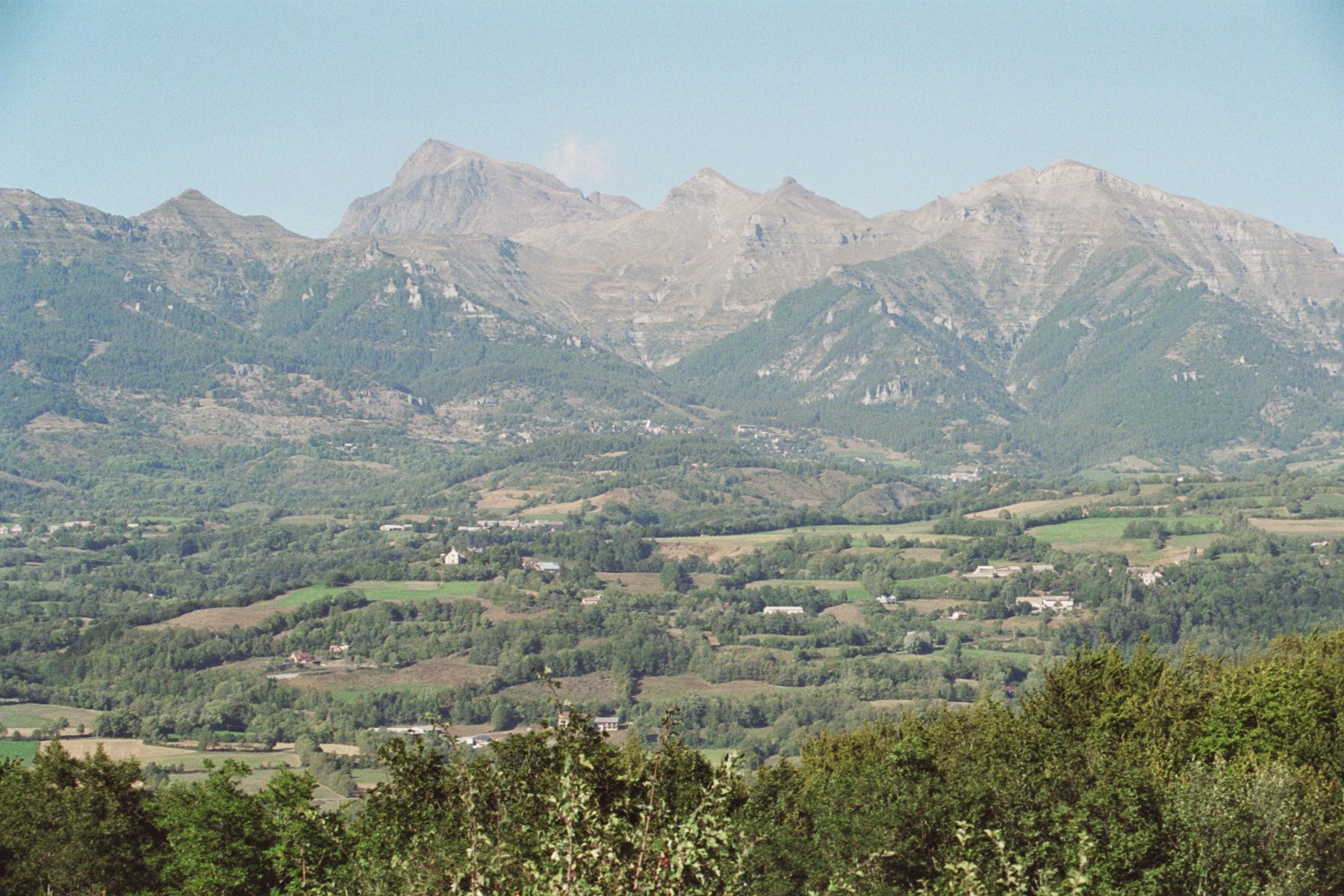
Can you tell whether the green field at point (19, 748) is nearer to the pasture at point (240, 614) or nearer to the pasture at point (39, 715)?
the pasture at point (39, 715)

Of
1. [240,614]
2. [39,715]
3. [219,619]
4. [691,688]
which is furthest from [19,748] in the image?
[240,614]

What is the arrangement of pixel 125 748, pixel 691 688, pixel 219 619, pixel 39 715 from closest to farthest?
1. pixel 125 748
2. pixel 39 715
3. pixel 691 688
4. pixel 219 619

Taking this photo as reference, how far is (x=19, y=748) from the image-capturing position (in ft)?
395

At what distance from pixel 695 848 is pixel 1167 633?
171231 millimetres

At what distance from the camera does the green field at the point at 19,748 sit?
115188 mm

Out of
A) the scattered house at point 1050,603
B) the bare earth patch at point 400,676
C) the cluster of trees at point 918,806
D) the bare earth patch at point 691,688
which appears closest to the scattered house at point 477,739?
the bare earth patch at point 400,676

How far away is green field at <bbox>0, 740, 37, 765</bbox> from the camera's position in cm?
11519

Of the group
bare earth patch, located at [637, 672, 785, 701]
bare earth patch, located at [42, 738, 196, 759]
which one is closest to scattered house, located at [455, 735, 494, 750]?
bare earth patch, located at [42, 738, 196, 759]

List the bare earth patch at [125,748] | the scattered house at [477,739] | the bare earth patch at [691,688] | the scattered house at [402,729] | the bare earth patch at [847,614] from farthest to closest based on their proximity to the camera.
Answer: the bare earth patch at [847,614] → the bare earth patch at [691,688] → the scattered house at [402,729] → the scattered house at [477,739] → the bare earth patch at [125,748]

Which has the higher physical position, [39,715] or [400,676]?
[400,676]

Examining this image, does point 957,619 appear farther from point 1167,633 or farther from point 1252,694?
point 1252,694

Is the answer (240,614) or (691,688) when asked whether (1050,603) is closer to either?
(691,688)

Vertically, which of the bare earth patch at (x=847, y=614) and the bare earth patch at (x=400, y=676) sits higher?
the bare earth patch at (x=847, y=614)

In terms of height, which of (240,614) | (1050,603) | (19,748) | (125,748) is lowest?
(125,748)
